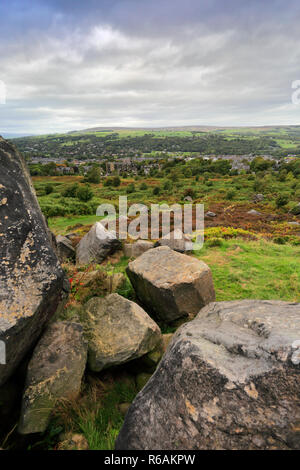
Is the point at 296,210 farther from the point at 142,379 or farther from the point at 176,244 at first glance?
the point at 142,379

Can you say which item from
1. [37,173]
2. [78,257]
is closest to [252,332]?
[78,257]

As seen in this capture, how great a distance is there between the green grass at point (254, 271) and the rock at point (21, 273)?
24.0 feet

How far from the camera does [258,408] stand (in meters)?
3.00

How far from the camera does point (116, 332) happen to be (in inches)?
233

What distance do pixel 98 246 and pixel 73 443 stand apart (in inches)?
438

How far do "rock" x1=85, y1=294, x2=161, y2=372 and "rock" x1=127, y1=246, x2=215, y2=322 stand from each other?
5.08 ft

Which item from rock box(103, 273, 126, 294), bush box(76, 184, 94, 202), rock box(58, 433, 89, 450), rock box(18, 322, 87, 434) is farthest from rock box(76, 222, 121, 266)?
bush box(76, 184, 94, 202)

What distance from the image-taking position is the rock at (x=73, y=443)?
3822 millimetres

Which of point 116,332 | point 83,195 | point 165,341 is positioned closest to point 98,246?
point 165,341

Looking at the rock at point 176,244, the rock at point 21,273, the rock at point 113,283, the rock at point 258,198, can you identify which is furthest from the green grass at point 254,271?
the rock at point 258,198

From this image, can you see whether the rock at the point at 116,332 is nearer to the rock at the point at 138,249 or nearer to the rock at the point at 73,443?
the rock at the point at 73,443

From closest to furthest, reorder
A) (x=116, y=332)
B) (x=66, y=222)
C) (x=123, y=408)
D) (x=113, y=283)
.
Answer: (x=123, y=408), (x=116, y=332), (x=113, y=283), (x=66, y=222)

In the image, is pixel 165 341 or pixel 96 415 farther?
pixel 165 341
